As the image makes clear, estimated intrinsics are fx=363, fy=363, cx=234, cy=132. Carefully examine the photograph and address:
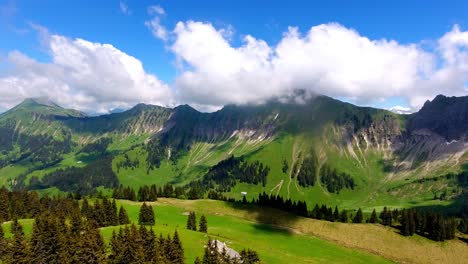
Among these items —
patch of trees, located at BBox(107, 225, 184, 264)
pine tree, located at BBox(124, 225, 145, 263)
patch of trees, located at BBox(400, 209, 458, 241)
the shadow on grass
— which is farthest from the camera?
the shadow on grass

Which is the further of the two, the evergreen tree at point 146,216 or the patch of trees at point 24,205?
the evergreen tree at point 146,216

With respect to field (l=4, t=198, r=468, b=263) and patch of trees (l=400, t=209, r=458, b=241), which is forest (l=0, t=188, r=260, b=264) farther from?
patch of trees (l=400, t=209, r=458, b=241)

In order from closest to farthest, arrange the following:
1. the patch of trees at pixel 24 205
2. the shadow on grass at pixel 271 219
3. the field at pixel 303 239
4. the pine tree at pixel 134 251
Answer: the pine tree at pixel 134 251 < the field at pixel 303 239 < the patch of trees at pixel 24 205 < the shadow on grass at pixel 271 219

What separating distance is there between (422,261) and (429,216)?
31348 mm

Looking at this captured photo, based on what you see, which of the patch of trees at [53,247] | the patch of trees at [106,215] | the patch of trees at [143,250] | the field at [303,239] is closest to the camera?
the patch of trees at [143,250]

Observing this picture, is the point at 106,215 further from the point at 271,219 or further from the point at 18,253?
the point at 271,219

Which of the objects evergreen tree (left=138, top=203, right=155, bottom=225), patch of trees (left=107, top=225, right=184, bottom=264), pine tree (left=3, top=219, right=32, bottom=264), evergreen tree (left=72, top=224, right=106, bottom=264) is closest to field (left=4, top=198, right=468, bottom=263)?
evergreen tree (left=138, top=203, right=155, bottom=225)

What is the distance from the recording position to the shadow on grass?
166125 millimetres

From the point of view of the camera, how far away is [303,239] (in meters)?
154

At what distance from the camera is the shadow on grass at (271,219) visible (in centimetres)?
16612

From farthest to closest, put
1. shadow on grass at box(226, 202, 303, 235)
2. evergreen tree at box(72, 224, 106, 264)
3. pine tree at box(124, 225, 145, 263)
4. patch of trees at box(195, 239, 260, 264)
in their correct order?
shadow on grass at box(226, 202, 303, 235) → evergreen tree at box(72, 224, 106, 264) → pine tree at box(124, 225, 145, 263) → patch of trees at box(195, 239, 260, 264)

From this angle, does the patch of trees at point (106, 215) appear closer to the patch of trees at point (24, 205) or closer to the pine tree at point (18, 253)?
the patch of trees at point (24, 205)

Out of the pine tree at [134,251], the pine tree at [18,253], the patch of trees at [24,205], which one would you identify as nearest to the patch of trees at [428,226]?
the pine tree at [134,251]

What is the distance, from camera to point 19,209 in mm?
153125
